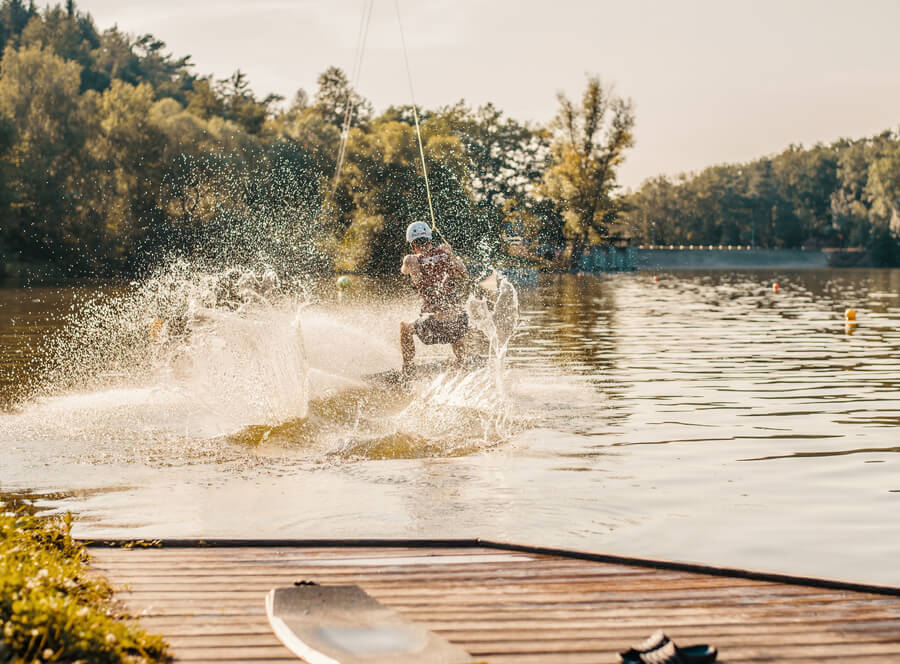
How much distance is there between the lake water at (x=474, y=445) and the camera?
7.27 metres

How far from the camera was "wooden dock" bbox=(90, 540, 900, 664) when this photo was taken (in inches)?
167

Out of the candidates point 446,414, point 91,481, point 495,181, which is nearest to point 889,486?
point 446,414

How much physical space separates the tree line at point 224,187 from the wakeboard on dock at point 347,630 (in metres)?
54.5

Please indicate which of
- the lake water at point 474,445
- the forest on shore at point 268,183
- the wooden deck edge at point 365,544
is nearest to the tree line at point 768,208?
the forest on shore at point 268,183

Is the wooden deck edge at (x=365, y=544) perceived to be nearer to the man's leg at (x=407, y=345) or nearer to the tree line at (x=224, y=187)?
the man's leg at (x=407, y=345)

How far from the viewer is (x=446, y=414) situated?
39.0ft

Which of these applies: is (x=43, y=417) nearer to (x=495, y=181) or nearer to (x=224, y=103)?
(x=495, y=181)

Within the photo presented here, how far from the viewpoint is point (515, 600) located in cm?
484

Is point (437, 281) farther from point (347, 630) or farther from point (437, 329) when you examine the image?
point (347, 630)

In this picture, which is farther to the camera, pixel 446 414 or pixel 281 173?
A: pixel 281 173

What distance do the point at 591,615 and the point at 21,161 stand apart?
64774mm

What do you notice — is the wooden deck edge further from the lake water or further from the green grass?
the green grass

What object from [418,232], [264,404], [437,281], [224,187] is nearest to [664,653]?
[264,404]

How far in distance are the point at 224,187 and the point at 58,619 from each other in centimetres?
6293
